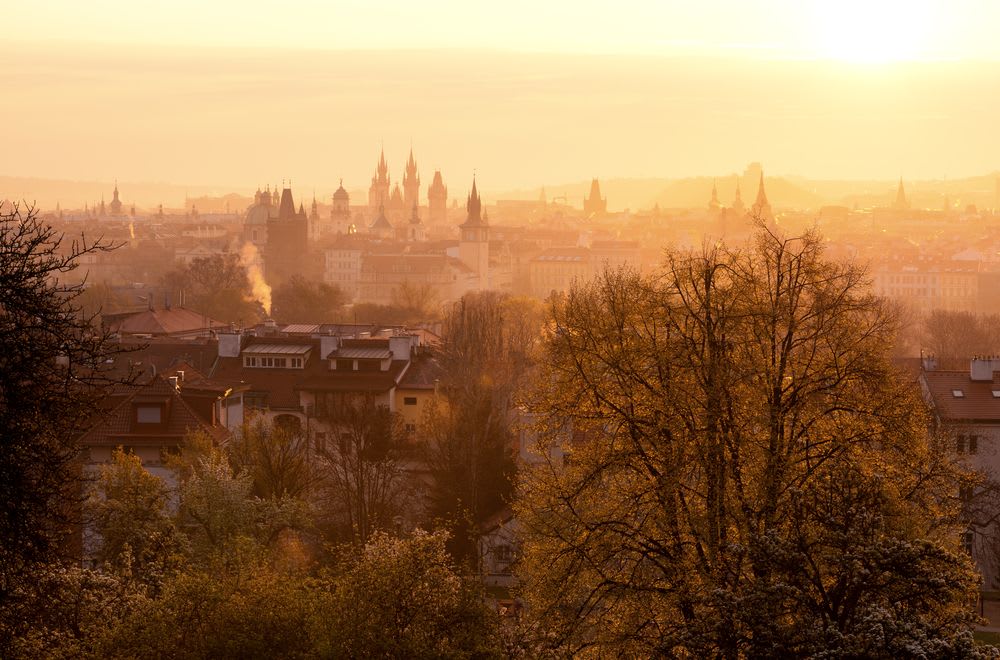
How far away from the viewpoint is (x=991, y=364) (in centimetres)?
3725

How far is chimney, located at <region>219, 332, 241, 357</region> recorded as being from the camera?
49.5 metres

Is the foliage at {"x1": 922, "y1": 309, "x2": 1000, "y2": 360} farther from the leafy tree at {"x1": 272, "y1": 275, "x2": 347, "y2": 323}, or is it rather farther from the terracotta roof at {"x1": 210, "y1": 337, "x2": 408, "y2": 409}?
the terracotta roof at {"x1": 210, "y1": 337, "x2": 408, "y2": 409}

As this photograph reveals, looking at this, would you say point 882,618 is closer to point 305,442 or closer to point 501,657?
point 501,657

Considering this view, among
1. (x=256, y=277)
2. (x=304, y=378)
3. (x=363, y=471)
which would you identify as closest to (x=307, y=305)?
(x=256, y=277)

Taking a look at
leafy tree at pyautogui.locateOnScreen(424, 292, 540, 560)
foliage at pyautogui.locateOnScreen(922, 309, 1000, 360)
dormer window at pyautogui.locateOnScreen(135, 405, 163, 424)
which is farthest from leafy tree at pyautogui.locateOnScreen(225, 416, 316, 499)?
foliage at pyautogui.locateOnScreen(922, 309, 1000, 360)

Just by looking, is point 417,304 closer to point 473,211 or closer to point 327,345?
point 327,345

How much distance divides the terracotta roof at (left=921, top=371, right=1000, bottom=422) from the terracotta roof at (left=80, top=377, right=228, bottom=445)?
14701 millimetres

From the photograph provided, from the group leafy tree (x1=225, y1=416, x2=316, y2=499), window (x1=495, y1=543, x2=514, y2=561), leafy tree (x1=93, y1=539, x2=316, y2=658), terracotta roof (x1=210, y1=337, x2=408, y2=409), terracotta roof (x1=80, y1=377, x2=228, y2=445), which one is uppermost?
leafy tree (x1=93, y1=539, x2=316, y2=658)

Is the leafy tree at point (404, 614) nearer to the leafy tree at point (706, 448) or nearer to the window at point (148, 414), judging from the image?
the leafy tree at point (706, 448)

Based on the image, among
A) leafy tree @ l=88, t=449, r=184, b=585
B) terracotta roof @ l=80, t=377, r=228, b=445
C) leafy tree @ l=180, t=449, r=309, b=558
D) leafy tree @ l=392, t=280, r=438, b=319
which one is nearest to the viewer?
leafy tree @ l=88, t=449, r=184, b=585

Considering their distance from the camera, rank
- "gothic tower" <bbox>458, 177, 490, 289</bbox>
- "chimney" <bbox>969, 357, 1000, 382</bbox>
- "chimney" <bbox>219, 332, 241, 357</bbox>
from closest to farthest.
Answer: "chimney" <bbox>969, 357, 1000, 382</bbox>
"chimney" <bbox>219, 332, 241, 357</bbox>
"gothic tower" <bbox>458, 177, 490, 289</bbox>

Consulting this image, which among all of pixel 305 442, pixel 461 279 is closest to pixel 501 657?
pixel 305 442

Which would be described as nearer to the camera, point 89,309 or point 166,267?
point 89,309

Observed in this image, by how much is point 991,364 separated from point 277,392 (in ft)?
61.3
